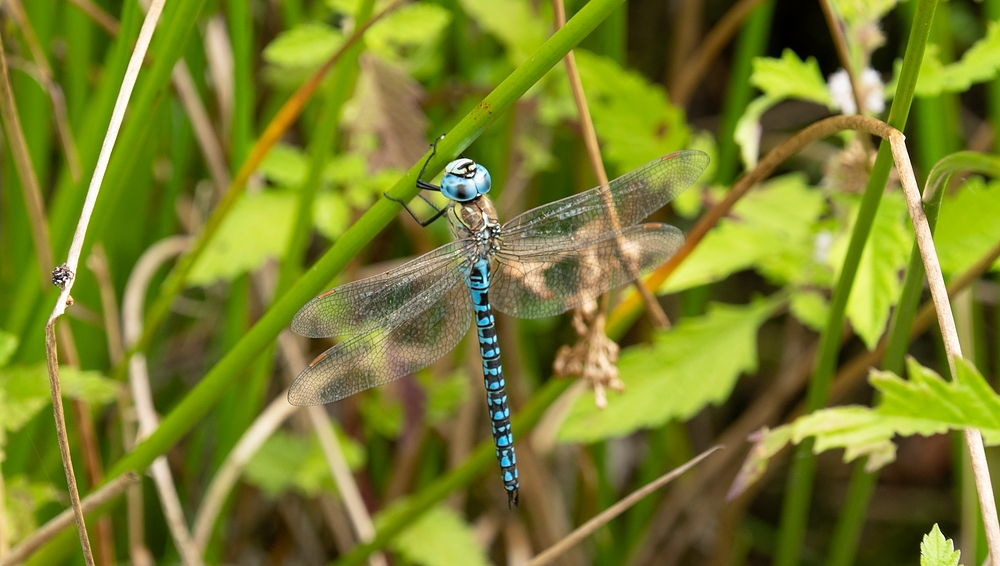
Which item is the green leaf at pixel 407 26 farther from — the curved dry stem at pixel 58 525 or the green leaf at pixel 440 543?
the green leaf at pixel 440 543

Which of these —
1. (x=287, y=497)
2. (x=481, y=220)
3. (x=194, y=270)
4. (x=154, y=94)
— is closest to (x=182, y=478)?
(x=287, y=497)

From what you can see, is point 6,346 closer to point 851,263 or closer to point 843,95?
point 851,263

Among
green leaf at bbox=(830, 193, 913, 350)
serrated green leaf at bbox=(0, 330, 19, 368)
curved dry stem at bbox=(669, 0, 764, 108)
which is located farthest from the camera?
curved dry stem at bbox=(669, 0, 764, 108)

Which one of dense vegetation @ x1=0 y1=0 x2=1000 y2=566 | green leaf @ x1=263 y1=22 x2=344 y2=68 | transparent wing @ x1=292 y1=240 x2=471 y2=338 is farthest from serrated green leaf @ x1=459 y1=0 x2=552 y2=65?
transparent wing @ x1=292 y1=240 x2=471 y2=338

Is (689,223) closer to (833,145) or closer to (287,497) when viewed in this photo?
(833,145)

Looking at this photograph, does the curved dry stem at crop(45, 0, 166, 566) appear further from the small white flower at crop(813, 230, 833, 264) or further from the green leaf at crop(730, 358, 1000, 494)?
the small white flower at crop(813, 230, 833, 264)

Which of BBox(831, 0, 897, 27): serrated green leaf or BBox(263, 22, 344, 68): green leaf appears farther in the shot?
BBox(263, 22, 344, 68): green leaf

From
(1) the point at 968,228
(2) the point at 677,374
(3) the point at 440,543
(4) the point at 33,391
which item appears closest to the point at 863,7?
(1) the point at 968,228
